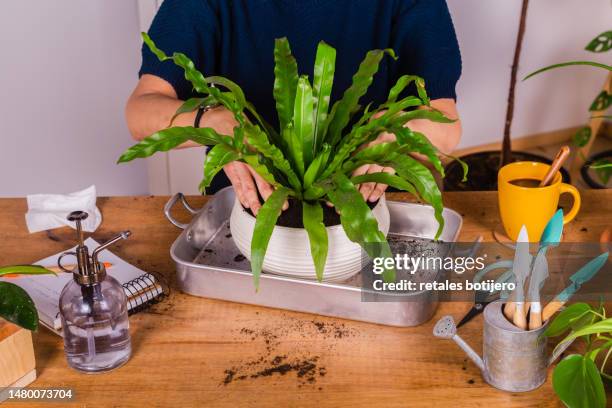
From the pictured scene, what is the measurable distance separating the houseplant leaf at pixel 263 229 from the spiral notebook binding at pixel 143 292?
240mm

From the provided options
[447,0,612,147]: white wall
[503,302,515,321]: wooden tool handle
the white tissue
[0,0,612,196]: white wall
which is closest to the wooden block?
the white tissue

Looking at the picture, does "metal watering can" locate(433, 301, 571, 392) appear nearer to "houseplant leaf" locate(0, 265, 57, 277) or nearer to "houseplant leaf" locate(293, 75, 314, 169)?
"houseplant leaf" locate(293, 75, 314, 169)

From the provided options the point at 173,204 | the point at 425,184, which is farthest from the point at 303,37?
the point at 425,184

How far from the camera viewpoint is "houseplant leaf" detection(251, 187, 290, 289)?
1.04 meters

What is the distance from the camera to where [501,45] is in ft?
10.1

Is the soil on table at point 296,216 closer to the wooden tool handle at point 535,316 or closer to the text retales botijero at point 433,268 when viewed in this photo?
the text retales botijero at point 433,268

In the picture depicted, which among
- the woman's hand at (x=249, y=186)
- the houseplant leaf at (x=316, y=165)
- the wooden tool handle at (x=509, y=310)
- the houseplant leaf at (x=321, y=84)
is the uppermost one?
the houseplant leaf at (x=321, y=84)

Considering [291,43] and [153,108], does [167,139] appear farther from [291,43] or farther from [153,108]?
[291,43]

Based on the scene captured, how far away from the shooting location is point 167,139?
1.07 metres

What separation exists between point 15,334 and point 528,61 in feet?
8.74

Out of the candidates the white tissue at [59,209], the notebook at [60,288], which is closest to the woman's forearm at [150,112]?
the white tissue at [59,209]

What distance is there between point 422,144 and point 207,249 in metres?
0.45

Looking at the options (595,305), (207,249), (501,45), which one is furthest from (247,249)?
(501,45)

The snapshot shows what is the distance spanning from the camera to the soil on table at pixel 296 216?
1137 mm
